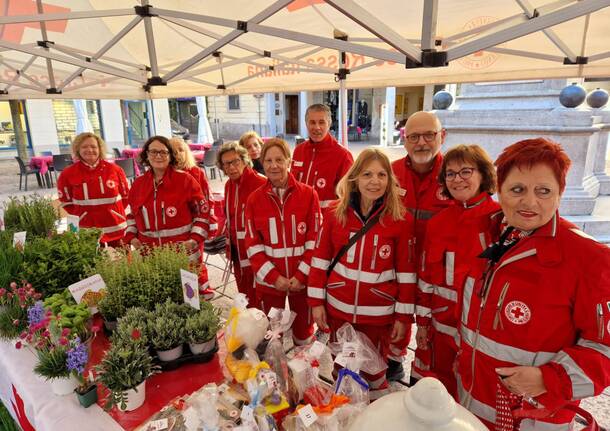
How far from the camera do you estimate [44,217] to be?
290 cm

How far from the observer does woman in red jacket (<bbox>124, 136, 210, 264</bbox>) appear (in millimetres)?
3072

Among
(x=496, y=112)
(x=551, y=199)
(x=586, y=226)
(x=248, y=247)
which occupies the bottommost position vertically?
(x=586, y=226)

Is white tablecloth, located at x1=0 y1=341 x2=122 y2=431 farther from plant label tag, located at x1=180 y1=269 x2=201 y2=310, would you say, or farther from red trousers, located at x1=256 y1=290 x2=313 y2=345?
red trousers, located at x1=256 y1=290 x2=313 y2=345

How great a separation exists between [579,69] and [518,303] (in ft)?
9.33

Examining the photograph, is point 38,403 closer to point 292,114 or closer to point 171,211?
point 171,211

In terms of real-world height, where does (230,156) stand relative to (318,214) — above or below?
above

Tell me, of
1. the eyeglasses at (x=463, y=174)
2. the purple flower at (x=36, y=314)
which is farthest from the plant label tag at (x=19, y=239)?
the eyeglasses at (x=463, y=174)

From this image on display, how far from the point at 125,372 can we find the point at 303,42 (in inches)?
85.2

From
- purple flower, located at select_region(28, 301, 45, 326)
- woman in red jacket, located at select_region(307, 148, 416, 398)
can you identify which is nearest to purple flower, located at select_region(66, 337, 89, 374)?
purple flower, located at select_region(28, 301, 45, 326)

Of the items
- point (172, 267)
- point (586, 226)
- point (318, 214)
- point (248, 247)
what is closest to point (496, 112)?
point (586, 226)

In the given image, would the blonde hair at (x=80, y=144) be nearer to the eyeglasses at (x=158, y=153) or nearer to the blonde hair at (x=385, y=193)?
the eyeglasses at (x=158, y=153)

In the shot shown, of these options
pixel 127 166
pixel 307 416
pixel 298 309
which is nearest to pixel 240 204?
pixel 298 309

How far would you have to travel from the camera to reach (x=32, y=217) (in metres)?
2.87

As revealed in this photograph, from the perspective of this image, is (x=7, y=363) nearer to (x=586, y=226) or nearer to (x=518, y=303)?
(x=518, y=303)
